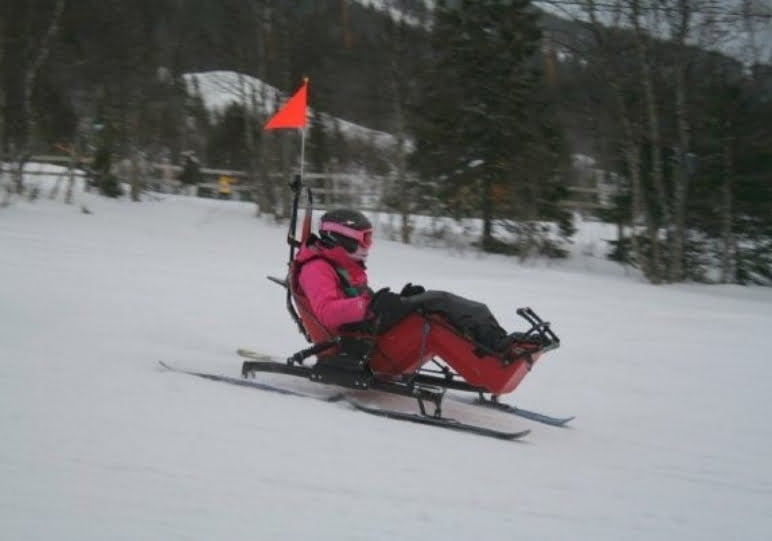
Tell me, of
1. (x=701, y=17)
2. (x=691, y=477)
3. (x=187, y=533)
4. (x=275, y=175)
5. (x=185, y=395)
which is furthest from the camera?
(x=275, y=175)

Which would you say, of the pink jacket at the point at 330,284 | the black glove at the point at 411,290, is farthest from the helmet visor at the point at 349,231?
the black glove at the point at 411,290

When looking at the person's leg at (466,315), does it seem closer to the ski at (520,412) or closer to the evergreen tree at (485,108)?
the ski at (520,412)

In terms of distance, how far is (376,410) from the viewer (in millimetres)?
5375

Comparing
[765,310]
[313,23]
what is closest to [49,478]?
[765,310]

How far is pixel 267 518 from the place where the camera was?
3.36 metres

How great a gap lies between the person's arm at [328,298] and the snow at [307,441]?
599 millimetres

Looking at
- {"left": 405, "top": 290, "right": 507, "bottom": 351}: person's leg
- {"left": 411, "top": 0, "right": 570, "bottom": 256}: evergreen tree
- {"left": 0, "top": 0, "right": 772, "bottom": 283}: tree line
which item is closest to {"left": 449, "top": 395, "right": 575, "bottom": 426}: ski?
{"left": 405, "top": 290, "right": 507, "bottom": 351}: person's leg

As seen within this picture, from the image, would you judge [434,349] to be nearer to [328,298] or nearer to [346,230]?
[328,298]

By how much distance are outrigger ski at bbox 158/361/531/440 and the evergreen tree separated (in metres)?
14.0

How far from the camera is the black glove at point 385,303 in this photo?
211 inches

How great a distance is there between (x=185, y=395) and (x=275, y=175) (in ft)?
50.7

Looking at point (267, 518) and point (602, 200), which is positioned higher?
point (602, 200)

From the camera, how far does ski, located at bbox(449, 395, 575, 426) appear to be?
5.64 meters

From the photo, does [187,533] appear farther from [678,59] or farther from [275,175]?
[275,175]
